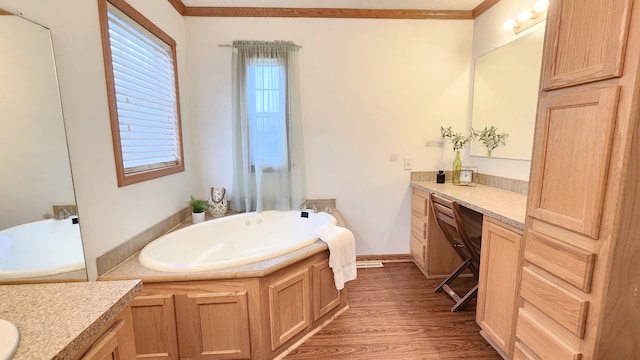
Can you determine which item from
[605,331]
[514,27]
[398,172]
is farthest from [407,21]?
[605,331]

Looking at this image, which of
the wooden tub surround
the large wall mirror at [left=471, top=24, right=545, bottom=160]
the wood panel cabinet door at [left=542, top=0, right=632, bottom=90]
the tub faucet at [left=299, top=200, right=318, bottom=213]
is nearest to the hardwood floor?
the wooden tub surround

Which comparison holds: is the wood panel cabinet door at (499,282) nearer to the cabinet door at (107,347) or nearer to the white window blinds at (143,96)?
the cabinet door at (107,347)

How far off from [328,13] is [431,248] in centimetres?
247

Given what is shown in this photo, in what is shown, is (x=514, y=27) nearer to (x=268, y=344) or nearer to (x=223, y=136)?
(x=223, y=136)

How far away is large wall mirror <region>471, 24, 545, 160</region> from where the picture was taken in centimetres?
210

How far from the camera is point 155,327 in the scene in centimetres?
150

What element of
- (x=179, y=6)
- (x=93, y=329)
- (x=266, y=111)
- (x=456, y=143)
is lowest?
(x=93, y=329)

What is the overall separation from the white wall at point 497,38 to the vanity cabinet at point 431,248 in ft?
2.27

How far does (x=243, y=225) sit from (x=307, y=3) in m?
2.15

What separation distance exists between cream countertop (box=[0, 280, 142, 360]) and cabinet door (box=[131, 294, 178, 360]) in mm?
627

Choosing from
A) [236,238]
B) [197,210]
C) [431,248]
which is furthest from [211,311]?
[431,248]

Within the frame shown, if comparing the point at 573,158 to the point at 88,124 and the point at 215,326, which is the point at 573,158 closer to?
the point at 215,326

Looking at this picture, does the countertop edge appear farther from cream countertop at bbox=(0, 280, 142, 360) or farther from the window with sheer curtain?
the window with sheer curtain

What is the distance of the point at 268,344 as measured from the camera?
5.23 ft
